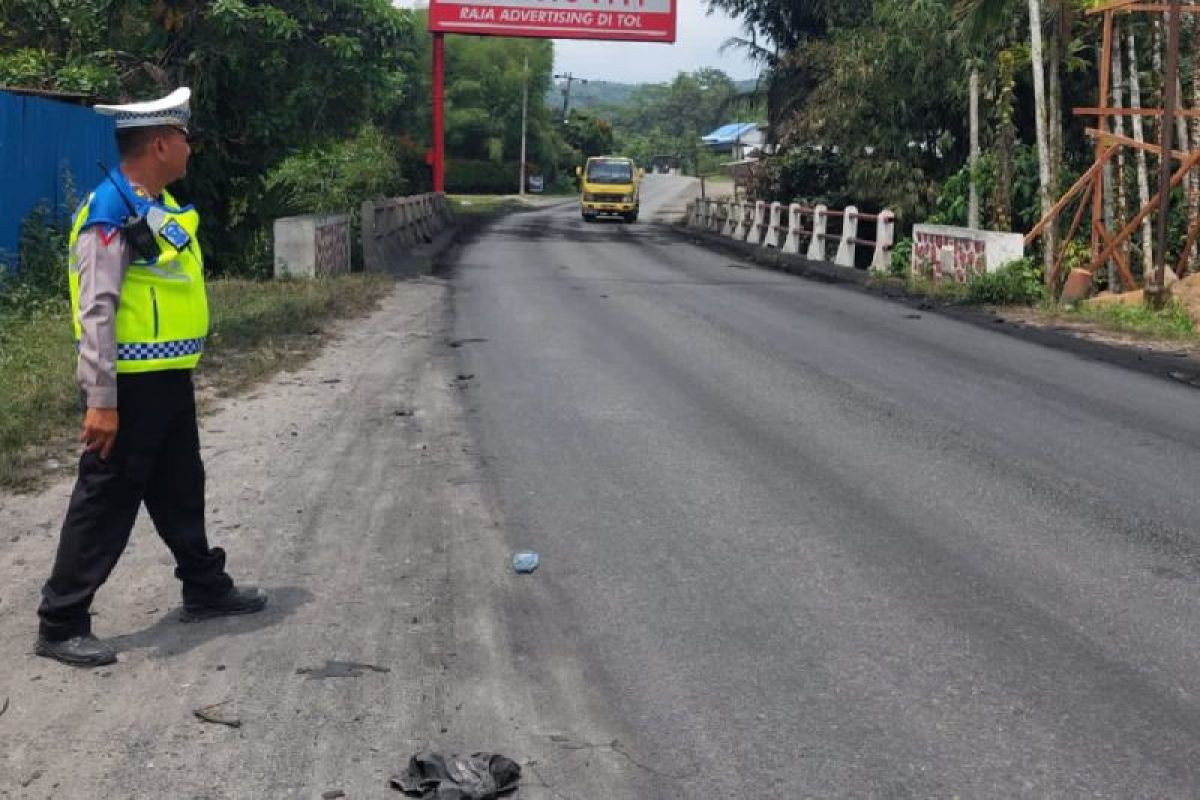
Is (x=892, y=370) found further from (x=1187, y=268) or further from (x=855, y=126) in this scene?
(x=855, y=126)

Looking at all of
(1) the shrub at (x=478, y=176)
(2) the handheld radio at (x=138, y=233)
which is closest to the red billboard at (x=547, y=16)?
(2) the handheld radio at (x=138, y=233)

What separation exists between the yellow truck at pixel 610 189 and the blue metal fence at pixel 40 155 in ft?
113

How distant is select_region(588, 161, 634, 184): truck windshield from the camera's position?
5038cm

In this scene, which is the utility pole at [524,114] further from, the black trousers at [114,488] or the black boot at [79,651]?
the black boot at [79,651]

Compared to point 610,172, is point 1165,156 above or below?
below

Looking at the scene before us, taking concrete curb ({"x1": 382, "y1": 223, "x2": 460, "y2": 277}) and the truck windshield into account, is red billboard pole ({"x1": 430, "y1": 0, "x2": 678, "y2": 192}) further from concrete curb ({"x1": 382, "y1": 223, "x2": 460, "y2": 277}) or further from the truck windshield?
the truck windshield

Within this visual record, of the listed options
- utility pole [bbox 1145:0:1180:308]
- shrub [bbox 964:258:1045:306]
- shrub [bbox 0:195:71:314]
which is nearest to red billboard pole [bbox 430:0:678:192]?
shrub [bbox 964:258:1045:306]

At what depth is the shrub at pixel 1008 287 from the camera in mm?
17047

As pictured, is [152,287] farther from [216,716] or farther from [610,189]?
[610,189]

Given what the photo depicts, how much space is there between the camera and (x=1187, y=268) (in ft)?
58.2

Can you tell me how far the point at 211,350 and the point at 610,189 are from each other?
130ft

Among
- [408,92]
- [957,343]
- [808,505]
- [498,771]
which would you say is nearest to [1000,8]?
[957,343]

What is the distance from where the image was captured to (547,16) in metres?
37.8

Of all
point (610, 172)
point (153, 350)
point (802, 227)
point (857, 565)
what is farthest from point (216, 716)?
point (610, 172)
